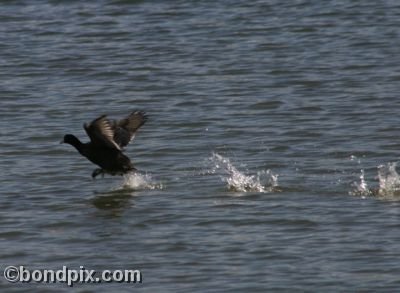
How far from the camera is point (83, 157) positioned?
525 inches

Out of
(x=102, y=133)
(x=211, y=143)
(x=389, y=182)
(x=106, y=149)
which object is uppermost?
(x=102, y=133)

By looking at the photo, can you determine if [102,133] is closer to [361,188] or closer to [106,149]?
[106,149]

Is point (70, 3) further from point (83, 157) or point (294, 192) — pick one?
point (294, 192)

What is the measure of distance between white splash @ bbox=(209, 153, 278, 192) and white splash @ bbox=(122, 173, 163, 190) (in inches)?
22.5

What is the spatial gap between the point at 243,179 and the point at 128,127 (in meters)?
1.21

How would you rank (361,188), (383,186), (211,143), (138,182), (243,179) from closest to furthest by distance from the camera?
(383,186) < (361,188) < (243,179) < (138,182) < (211,143)

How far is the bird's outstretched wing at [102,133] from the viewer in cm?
1167

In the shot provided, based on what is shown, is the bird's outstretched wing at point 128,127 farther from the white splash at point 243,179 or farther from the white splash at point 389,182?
the white splash at point 389,182

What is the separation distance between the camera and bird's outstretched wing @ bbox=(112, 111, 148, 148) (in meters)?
12.4

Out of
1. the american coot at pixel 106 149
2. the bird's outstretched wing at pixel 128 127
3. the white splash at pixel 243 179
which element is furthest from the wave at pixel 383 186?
the bird's outstretched wing at pixel 128 127

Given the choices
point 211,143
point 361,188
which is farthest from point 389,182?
point 211,143

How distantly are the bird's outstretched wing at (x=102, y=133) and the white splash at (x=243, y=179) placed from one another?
953mm

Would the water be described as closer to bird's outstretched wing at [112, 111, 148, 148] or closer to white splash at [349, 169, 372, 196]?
white splash at [349, 169, 372, 196]

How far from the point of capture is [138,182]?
40.2 ft
